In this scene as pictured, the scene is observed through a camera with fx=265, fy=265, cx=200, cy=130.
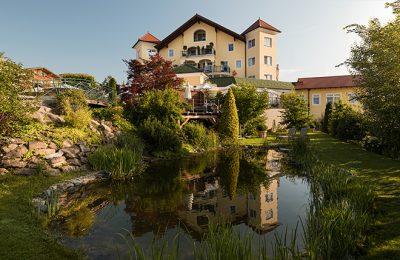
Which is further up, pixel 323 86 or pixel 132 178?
pixel 323 86

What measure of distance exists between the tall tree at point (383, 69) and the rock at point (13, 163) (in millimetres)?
11115

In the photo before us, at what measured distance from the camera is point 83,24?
18.5m

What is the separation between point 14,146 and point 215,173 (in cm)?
736

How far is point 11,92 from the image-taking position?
8188mm

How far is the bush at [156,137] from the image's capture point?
14.0 metres

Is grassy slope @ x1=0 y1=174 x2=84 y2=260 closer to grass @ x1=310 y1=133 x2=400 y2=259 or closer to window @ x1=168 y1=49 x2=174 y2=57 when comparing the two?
grass @ x1=310 y1=133 x2=400 y2=259

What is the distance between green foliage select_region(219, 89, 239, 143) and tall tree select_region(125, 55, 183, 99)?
409cm

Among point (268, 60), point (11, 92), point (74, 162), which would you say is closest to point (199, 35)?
point (268, 60)

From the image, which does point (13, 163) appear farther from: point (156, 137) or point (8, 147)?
point (156, 137)

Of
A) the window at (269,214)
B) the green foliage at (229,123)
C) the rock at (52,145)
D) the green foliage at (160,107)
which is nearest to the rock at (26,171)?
the rock at (52,145)

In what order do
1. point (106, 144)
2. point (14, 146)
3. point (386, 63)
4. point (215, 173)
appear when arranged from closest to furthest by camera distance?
point (386, 63), point (14, 146), point (215, 173), point (106, 144)

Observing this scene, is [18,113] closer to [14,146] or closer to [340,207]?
[14,146]

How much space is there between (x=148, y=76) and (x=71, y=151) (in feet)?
29.2

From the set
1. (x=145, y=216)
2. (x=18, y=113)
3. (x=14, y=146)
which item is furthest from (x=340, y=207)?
(x=14, y=146)
